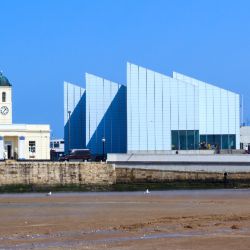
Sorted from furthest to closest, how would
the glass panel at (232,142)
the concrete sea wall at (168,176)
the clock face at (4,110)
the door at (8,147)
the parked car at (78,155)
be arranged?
the clock face at (4,110) → the glass panel at (232,142) → the door at (8,147) → the parked car at (78,155) → the concrete sea wall at (168,176)

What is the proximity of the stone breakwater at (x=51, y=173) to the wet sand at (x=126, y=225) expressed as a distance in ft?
84.0

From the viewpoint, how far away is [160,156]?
73.6 m

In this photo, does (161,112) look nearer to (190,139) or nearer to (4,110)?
(190,139)

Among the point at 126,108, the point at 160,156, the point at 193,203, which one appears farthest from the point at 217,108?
the point at 193,203

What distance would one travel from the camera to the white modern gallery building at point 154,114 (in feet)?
279

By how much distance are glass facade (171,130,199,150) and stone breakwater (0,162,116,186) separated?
18156 mm

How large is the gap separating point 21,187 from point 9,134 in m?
27.3

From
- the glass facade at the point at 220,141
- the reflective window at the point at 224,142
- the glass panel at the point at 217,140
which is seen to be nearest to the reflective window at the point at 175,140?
the glass facade at the point at 220,141

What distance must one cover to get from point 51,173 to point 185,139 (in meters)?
23.6

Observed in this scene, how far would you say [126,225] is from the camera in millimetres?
26875

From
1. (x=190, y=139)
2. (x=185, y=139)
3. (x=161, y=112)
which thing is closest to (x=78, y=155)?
(x=161, y=112)

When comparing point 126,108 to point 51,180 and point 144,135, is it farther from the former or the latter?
point 51,180

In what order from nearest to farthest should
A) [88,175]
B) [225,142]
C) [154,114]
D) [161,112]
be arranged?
[88,175] → [154,114] → [161,112] → [225,142]

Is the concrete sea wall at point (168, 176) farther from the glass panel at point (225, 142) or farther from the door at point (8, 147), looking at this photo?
the door at point (8, 147)
